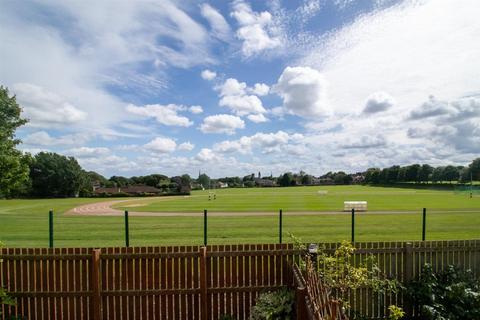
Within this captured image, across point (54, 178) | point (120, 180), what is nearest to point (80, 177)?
point (54, 178)

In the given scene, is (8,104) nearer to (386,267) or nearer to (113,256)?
(113,256)

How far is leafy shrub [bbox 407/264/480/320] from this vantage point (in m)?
6.43

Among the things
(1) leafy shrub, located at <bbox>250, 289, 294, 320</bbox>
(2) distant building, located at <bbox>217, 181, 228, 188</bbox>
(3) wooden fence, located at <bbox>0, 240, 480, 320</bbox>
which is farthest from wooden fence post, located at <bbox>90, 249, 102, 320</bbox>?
(2) distant building, located at <bbox>217, 181, 228, 188</bbox>

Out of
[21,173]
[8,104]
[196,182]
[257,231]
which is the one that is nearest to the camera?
[257,231]

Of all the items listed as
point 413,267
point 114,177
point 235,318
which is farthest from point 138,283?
point 114,177

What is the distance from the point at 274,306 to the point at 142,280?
106 inches

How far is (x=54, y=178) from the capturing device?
312ft

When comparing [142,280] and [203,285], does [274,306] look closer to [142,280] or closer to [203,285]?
[203,285]

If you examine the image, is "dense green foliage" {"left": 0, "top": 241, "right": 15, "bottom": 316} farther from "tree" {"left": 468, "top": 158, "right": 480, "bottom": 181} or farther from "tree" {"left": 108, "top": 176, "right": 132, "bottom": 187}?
"tree" {"left": 468, "top": 158, "right": 480, "bottom": 181}

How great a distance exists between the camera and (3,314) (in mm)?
6590

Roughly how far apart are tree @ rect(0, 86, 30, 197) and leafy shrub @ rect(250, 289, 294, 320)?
26025mm

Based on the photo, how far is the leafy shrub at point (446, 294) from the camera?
6.43 meters

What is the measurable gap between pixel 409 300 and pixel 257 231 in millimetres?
11335

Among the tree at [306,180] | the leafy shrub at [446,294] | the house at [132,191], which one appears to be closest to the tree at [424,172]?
the tree at [306,180]
